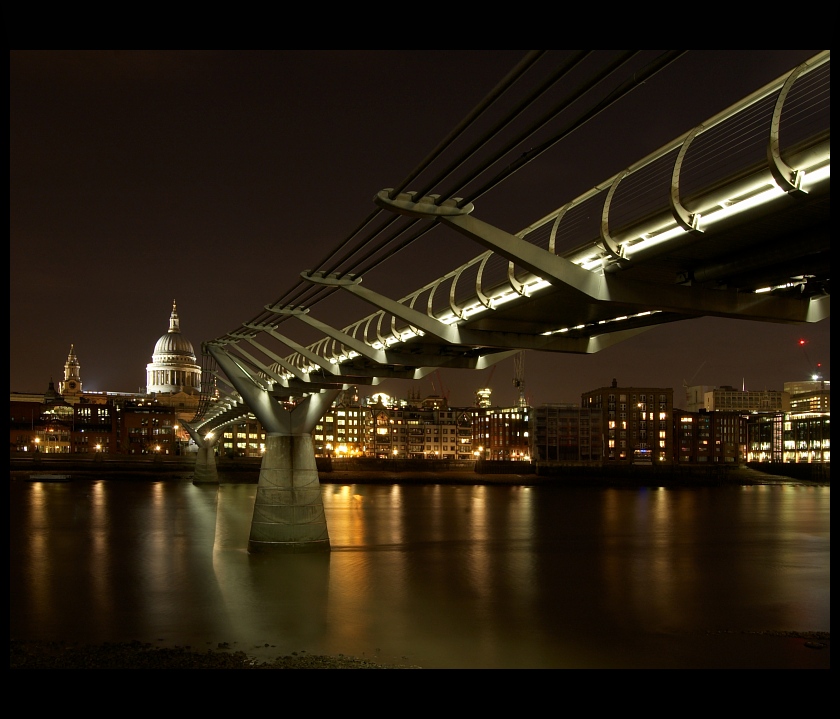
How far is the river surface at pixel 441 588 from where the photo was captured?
1716 centimetres

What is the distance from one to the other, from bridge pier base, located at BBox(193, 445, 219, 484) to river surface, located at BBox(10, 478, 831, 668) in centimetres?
2698

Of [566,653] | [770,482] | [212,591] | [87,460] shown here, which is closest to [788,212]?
[566,653]

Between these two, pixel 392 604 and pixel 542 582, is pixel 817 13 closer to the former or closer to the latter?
pixel 392 604

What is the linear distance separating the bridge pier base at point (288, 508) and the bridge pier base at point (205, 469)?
5304cm

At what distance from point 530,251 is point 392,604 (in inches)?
494

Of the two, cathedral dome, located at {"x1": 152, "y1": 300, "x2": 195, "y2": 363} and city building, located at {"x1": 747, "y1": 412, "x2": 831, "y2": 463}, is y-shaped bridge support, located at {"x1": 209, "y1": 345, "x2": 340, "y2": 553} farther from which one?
cathedral dome, located at {"x1": 152, "y1": 300, "x2": 195, "y2": 363}

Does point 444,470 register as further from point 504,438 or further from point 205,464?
point 205,464

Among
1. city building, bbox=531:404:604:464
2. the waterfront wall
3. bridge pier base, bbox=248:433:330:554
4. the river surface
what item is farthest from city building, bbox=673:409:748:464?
bridge pier base, bbox=248:433:330:554

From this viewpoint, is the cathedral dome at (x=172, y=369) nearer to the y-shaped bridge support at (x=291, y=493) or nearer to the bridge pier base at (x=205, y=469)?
the bridge pier base at (x=205, y=469)

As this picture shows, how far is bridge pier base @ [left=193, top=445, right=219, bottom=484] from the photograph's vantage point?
78.8 m

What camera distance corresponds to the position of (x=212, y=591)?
906 inches

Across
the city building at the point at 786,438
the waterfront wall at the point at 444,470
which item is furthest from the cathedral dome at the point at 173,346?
the city building at the point at 786,438

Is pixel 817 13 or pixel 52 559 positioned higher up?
pixel 817 13

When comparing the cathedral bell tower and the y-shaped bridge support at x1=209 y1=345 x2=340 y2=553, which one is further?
the cathedral bell tower
